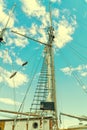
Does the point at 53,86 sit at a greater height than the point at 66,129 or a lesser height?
greater

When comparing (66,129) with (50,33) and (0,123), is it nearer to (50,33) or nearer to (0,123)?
(0,123)

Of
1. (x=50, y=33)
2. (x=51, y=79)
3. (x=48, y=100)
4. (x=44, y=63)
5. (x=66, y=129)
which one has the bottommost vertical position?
(x=66, y=129)

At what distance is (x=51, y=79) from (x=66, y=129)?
26.4ft

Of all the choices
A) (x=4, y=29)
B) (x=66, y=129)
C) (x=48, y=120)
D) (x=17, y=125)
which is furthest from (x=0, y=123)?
(x=4, y=29)

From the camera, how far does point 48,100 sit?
35031mm

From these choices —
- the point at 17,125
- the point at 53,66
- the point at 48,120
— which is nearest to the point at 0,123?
the point at 17,125

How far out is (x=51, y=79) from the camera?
36.5 meters

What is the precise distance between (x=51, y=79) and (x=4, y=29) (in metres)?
13.1

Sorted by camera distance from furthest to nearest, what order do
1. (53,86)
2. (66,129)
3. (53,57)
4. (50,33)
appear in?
(50,33)
(53,57)
(53,86)
(66,129)

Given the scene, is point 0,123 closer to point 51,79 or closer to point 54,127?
point 54,127

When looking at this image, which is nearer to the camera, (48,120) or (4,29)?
(48,120)

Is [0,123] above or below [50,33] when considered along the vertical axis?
below

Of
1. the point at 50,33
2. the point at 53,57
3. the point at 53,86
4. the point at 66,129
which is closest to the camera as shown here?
the point at 66,129

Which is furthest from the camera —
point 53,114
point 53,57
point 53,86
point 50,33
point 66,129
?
point 50,33
